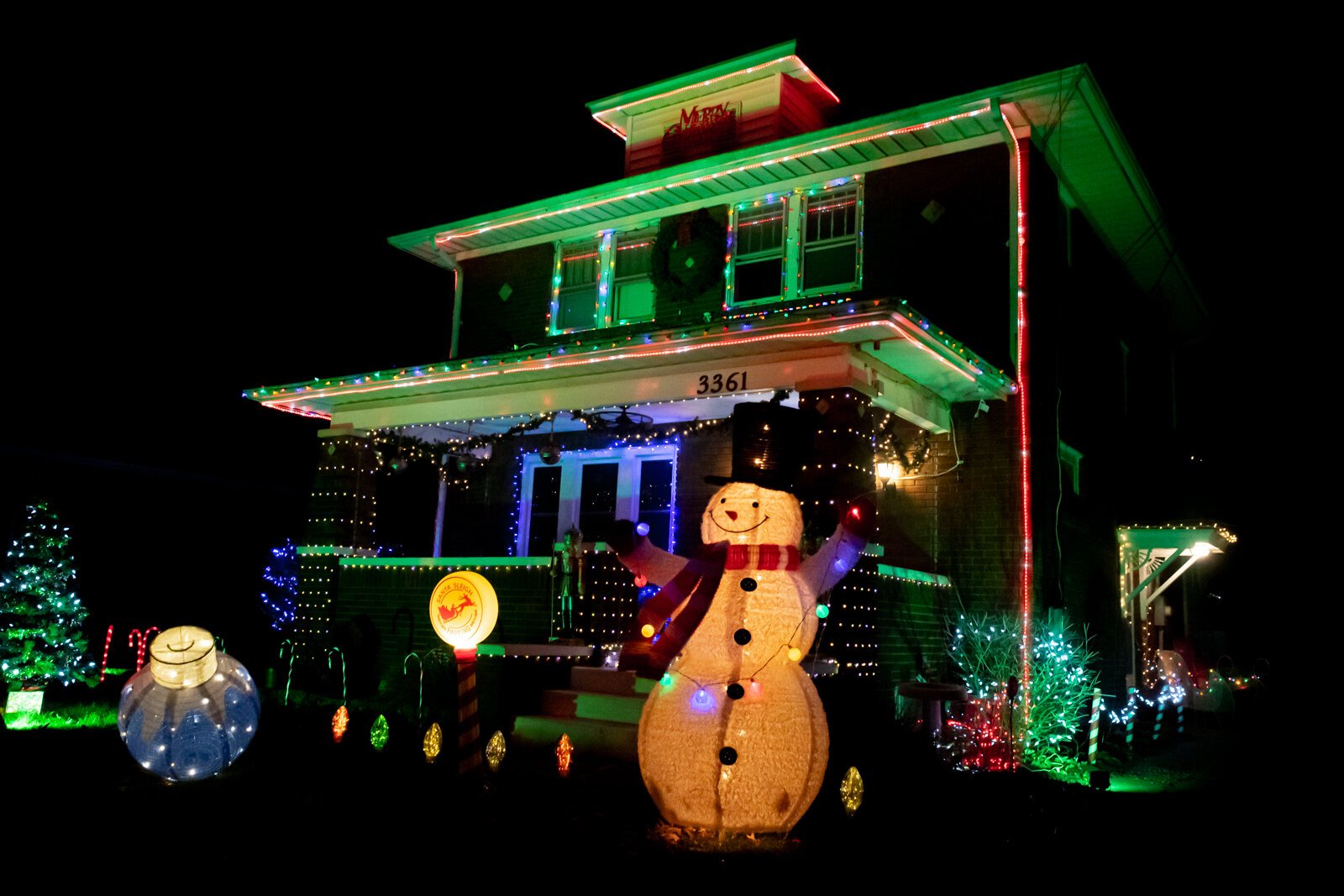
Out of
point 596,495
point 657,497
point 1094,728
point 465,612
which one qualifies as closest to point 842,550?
point 465,612

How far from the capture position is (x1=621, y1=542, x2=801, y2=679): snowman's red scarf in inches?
250

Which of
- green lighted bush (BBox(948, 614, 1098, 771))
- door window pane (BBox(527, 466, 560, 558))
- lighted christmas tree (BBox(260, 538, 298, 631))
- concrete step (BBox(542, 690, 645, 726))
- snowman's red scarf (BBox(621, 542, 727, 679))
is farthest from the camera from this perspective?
lighted christmas tree (BBox(260, 538, 298, 631))

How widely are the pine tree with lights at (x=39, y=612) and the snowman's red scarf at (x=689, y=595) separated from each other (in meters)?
8.67

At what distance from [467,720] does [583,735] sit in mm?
2156

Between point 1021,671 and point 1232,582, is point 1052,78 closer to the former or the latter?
point 1021,671

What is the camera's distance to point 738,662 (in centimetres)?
616

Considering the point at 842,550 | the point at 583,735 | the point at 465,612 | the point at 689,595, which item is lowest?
the point at 583,735

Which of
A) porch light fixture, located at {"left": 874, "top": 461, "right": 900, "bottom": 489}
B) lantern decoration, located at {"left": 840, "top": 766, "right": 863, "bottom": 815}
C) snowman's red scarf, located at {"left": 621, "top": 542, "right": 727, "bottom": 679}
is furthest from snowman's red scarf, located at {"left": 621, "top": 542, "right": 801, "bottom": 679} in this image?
porch light fixture, located at {"left": 874, "top": 461, "right": 900, "bottom": 489}

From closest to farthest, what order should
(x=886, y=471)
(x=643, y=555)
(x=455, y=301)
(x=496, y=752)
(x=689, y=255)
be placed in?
(x=643, y=555)
(x=496, y=752)
(x=886, y=471)
(x=689, y=255)
(x=455, y=301)

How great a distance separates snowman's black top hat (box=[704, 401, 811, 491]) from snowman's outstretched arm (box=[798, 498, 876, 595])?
484 millimetres

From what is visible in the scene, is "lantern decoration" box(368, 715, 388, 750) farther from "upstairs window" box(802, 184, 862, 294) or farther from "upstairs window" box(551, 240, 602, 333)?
"upstairs window" box(551, 240, 602, 333)

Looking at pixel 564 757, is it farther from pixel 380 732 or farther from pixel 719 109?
pixel 719 109

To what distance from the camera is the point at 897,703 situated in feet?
34.6

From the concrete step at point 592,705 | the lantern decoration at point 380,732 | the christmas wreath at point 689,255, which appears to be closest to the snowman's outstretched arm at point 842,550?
the concrete step at point 592,705
